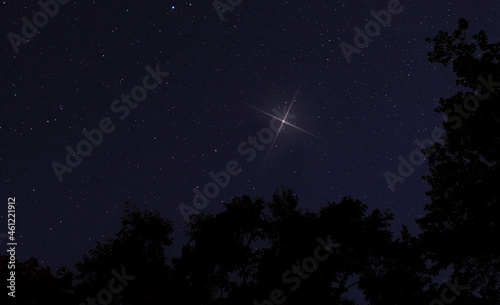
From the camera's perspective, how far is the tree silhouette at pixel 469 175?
1312cm

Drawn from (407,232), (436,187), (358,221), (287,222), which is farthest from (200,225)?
(436,187)

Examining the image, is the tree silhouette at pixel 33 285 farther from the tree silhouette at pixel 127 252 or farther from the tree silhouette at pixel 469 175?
the tree silhouette at pixel 469 175

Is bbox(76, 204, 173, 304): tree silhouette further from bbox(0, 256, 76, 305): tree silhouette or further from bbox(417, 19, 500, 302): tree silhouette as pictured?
bbox(417, 19, 500, 302): tree silhouette

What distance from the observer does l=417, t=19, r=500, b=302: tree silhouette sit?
13117 mm

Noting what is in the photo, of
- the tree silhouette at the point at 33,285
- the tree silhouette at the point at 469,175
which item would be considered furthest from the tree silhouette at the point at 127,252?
the tree silhouette at the point at 469,175

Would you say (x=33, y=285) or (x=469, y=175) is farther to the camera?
(x=469, y=175)

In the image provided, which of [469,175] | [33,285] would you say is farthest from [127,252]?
[469,175]

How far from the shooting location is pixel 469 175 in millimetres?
14484

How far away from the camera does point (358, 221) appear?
1866 cm

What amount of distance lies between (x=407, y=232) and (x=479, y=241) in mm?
2973

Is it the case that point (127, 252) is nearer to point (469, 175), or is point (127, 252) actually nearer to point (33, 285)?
point (33, 285)

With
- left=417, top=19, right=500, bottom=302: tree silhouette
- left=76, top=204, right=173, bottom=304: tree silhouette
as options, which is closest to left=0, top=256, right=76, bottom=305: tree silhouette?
left=76, top=204, right=173, bottom=304: tree silhouette

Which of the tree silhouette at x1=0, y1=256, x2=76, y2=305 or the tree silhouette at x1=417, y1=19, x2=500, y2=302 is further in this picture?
the tree silhouette at x1=417, y1=19, x2=500, y2=302

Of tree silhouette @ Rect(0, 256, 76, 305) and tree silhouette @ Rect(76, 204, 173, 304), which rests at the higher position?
tree silhouette @ Rect(76, 204, 173, 304)
